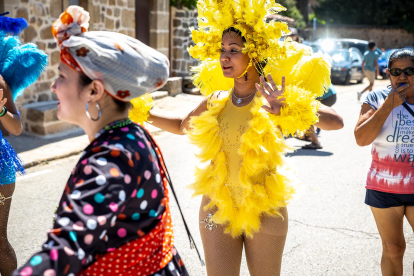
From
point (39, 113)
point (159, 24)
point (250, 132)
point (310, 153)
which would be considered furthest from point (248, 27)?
point (159, 24)

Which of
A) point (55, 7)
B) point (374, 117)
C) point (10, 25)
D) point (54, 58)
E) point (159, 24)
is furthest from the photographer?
point (159, 24)

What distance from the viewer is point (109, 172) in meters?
1.57

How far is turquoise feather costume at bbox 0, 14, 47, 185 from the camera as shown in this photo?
344 centimetres

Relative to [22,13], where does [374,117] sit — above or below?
below

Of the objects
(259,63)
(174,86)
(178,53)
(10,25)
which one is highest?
(10,25)

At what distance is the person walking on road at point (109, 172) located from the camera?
1.50m

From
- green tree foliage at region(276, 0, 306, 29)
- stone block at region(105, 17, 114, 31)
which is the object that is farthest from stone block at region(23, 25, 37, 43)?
green tree foliage at region(276, 0, 306, 29)

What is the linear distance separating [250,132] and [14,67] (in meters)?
1.96

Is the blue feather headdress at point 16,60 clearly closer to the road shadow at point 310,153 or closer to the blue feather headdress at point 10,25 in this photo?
the blue feather headdress at point 10,25

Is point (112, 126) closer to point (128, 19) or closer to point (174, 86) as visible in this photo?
point (128, 19)

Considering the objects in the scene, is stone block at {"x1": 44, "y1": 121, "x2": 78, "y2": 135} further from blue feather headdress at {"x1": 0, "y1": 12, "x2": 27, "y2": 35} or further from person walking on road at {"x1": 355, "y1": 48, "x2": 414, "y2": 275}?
person walking on road at {"x1": 355, "y1": 48, "x2": 414, "y2": 275}

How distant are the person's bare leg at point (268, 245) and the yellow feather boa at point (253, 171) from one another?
0.15 ft

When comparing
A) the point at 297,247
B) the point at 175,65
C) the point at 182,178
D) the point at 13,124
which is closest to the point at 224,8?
the point at 13,124

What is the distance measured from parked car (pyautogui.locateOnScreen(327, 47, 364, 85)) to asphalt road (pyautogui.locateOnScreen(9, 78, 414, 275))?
41.3 ft
